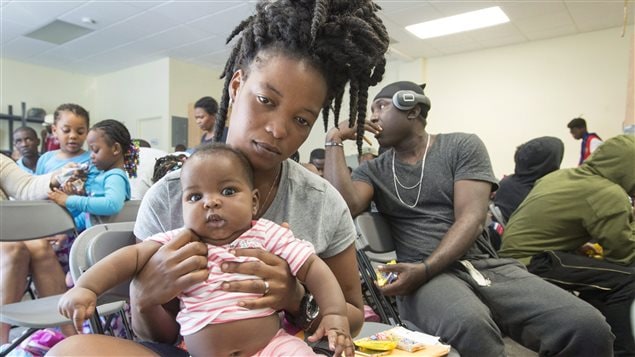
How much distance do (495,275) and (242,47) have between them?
1518mm

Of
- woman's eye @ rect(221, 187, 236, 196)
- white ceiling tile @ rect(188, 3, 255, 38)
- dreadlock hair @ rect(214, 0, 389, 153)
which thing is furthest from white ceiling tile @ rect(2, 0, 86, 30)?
woman's eye @ rect(221, 187, 236, 196)

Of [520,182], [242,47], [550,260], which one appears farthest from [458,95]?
[242,47]

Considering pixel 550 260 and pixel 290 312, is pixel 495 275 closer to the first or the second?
pixel 550 260

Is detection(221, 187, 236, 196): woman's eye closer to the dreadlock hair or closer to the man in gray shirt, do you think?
the dreadlock hair

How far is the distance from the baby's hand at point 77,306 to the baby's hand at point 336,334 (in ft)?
1.56

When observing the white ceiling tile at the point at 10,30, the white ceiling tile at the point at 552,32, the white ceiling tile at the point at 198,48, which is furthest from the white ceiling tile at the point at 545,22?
the white ceiling tile at the point at 10,30

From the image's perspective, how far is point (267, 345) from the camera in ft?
3.36

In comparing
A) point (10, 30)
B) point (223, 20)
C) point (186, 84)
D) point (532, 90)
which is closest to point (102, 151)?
point (223, 20)

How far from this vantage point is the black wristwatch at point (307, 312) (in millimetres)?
1125

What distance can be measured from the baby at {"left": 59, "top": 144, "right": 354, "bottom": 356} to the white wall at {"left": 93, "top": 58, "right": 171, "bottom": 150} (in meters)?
8.21

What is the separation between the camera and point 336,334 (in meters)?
0.94

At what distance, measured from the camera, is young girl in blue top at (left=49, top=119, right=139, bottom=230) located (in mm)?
2539

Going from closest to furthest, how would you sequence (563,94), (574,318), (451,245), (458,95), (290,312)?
(290,312), (574,318), (451,245), (563,94), (458,95)

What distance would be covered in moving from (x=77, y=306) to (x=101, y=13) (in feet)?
22.5
